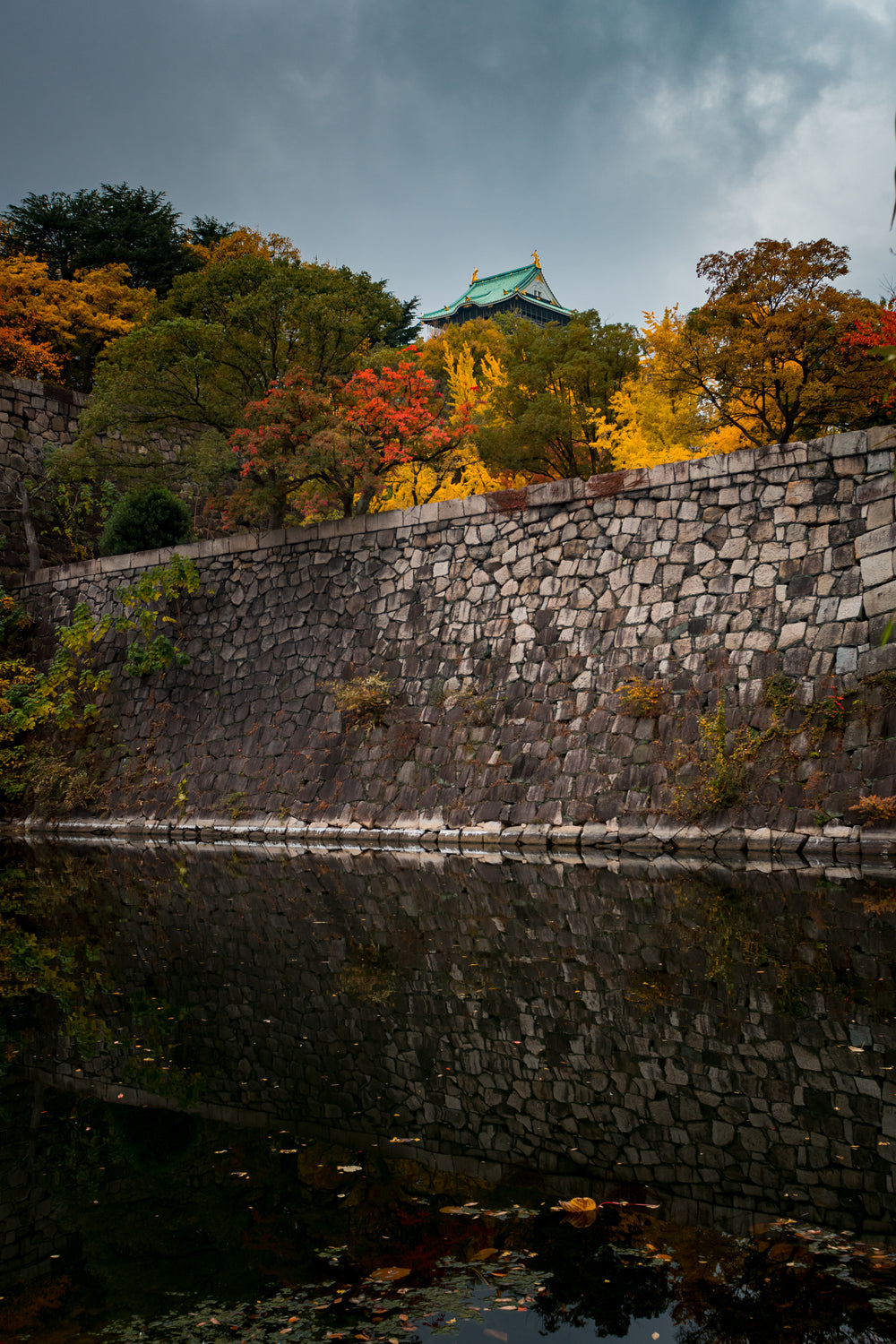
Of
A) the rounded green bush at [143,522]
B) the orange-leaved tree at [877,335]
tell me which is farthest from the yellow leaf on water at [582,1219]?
the rounded green bush at [143,522]

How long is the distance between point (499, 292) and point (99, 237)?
72.2 ft

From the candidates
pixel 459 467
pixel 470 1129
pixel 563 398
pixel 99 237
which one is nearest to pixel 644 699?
pixel 470 1129

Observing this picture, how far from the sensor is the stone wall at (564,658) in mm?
10875

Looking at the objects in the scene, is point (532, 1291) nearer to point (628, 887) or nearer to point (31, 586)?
point (628, 887)

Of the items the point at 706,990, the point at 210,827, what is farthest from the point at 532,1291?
the point at 210,827

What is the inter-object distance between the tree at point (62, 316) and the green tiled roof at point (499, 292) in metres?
21.7

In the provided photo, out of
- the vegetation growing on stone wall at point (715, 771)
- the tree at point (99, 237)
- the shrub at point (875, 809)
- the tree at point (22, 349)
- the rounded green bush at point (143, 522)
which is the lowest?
the shrub at point (875, 809)

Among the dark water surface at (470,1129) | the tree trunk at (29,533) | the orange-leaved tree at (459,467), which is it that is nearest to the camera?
the dark water surface at (470,1129)

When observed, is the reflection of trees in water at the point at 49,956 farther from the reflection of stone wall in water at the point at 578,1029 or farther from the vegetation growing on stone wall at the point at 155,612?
the vegetation growing on stone wall at the point at 155,612

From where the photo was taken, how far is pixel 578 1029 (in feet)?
15.9

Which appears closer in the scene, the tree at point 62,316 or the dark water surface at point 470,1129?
the dark water surface at point 470,1129

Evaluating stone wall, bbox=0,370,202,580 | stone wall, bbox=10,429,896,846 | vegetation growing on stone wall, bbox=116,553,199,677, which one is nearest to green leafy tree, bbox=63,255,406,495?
vegetation growing on stone wall, bbox=116,553,199,677

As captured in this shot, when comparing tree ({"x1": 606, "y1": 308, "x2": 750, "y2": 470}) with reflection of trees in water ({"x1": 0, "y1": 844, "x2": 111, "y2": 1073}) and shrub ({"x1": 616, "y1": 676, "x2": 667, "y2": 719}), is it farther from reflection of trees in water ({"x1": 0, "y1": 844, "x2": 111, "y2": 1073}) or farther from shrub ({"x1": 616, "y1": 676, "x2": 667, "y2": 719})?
reflection of trees in water ({"x1": 0, "y1": 844, "x2": 111, "y2": 1073})

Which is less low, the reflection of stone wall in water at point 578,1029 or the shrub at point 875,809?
the shrub at point 875,809
